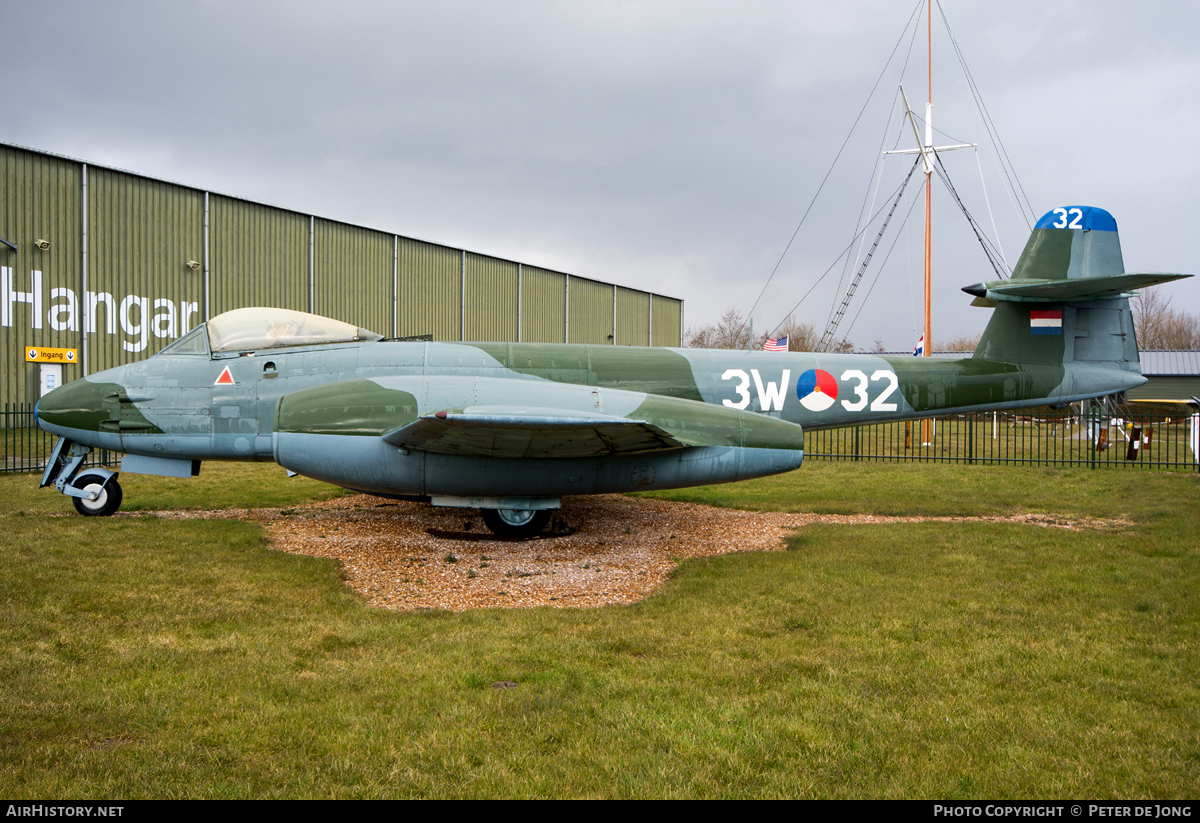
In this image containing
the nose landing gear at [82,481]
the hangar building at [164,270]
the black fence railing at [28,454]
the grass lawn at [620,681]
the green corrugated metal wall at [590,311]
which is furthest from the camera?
the green corrugated metal wall at [590,311]

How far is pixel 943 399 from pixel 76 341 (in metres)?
20.7

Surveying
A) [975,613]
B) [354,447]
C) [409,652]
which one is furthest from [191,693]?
[975,613]

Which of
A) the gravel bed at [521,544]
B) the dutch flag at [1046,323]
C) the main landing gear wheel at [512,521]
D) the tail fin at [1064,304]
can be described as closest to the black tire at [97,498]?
the gravel bed at [521,544]

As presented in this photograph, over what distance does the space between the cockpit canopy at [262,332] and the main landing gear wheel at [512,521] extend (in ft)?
8.86

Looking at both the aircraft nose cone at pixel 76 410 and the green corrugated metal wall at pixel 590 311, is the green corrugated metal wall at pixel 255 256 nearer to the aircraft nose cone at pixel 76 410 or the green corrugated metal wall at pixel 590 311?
the green corrugated metal wall at pixel 590 311

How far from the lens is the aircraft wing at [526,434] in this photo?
20.0 ft

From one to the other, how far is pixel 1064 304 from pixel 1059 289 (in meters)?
0.69

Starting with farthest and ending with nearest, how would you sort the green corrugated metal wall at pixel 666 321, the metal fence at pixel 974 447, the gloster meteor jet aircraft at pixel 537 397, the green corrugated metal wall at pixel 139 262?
the green corrugated metal wall at pixel 666 321, the green corrugated metal wall at pixel 139 262, the metal fence at pixel 974 447, the gloster meteor jet aircraft at pixel 537 397

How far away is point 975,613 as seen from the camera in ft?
17.1

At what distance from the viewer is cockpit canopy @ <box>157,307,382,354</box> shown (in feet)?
26.4

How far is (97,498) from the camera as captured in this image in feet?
27.5

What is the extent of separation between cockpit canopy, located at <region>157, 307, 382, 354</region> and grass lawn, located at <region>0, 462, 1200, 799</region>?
7.66 feet
